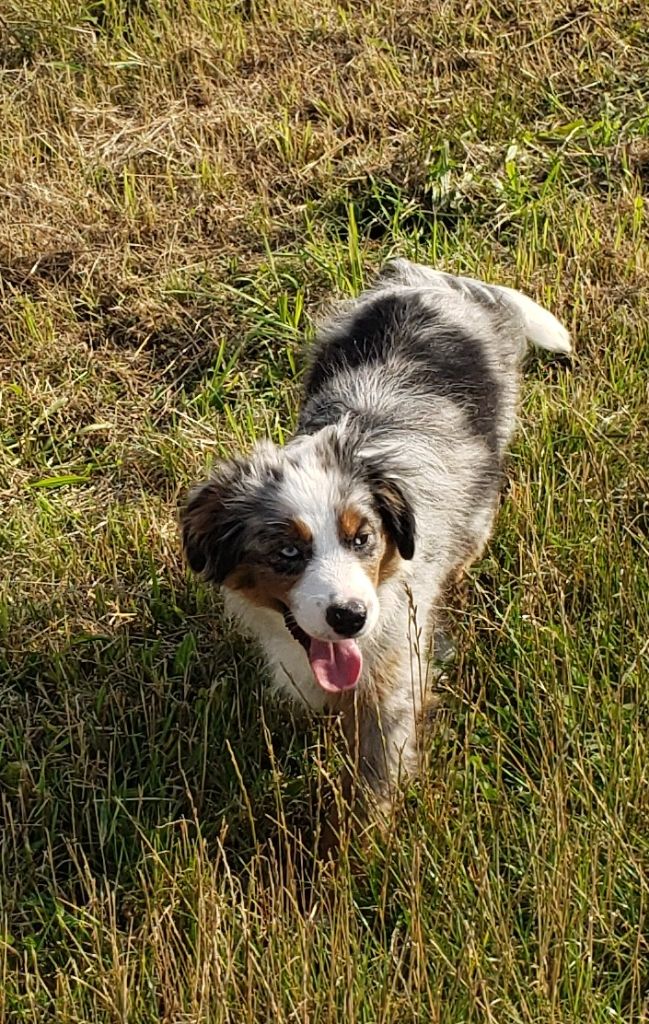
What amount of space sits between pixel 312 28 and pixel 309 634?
443cm

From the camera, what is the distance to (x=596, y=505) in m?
4.21

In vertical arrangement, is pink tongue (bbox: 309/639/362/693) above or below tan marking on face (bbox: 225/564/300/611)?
below

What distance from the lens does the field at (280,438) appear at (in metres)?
3.10

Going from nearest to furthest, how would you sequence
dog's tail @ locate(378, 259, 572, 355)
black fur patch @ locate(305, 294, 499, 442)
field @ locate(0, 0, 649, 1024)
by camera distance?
field @ locate(0, 0, 649, 1024) → black fur patch @ locate(305, 294, 499, 442) → dog's tail @ locate(378, 259, 572, 355)

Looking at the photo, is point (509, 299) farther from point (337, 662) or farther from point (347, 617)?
point (347, 617)

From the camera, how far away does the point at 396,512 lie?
11.8ft

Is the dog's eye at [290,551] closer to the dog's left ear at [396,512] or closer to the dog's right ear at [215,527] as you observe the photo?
the dog's right ear at [215,527]

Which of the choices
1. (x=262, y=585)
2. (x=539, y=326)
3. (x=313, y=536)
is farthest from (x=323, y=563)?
(x=539, y=326)

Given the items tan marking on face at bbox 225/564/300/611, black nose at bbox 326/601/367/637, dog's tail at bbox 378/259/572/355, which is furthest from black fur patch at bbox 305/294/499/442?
black nose at bbox 326/601/367/637

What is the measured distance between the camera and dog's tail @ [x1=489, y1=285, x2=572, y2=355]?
4.76 meters

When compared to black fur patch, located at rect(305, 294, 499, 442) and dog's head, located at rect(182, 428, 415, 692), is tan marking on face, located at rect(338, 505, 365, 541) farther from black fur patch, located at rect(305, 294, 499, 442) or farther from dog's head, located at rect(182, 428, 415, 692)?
black fur patch, located at rect(305, 294, 499, 442)

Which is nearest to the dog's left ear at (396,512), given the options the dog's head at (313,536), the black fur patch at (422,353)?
the dog's head at (313,536)

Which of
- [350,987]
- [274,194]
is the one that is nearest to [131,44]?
[274,194]

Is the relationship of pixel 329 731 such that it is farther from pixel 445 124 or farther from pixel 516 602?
pixel 445 124
